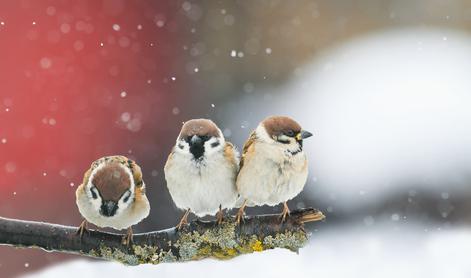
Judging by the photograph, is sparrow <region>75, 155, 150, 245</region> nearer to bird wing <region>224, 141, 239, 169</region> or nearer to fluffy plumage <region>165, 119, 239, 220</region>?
fluffy plumage <region>165, 119, 239, 220</region>

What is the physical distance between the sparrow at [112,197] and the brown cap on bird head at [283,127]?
0.38 metres

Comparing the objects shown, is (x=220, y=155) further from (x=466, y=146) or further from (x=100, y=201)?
(x=466, y=146)

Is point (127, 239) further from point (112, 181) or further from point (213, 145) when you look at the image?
point (213, 145)

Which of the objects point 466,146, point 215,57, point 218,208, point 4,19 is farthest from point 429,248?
point 4,19

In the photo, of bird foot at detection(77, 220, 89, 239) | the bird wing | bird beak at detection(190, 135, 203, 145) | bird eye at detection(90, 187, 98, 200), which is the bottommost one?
bird foot at detection(77, 220, 89, 239)

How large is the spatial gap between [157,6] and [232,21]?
0.67 metres

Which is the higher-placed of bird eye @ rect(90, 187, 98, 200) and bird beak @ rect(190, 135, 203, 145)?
bird beak @ rect(190, 135, 203, 145)

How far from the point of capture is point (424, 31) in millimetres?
6996

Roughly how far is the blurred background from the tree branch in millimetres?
2326

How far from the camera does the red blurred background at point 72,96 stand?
5109 millimetres

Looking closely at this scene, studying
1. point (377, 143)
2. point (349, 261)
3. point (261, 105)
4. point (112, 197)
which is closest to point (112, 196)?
point (112, 197)

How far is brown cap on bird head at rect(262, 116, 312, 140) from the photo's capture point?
1891mm

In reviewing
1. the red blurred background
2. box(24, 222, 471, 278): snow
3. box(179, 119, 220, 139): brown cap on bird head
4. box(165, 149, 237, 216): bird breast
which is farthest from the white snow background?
box(179, 119, 220, 139): brown cap on bird head

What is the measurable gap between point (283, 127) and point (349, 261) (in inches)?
91.7
